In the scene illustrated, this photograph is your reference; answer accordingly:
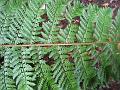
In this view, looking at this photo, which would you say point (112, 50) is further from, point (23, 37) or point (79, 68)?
point (23, 37)

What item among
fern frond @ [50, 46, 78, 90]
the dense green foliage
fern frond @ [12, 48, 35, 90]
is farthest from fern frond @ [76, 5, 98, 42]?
fern frond @ [12, 48, 35, 90]

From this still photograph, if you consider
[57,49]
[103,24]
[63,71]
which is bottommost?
[63,71]

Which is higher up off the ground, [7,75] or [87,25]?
[87,25]

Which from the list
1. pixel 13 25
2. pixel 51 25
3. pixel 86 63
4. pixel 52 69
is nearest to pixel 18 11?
pixel 13 25

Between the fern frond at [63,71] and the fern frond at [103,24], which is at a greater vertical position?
the fern frond at [103,24]

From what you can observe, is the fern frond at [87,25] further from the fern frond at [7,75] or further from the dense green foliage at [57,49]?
the fern frond at [7,75]

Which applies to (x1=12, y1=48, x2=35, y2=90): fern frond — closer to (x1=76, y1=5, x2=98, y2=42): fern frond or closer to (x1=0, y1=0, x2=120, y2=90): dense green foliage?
(x1=0, y1=0, x2=120, y2=90): dense green foliage

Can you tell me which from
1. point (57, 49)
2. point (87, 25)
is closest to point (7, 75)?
point (57, 49)

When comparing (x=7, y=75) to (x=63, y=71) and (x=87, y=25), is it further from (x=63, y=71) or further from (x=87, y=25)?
(x=87, y=25)

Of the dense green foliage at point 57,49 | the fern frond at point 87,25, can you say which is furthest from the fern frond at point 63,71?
the fern frond at point 87,25
